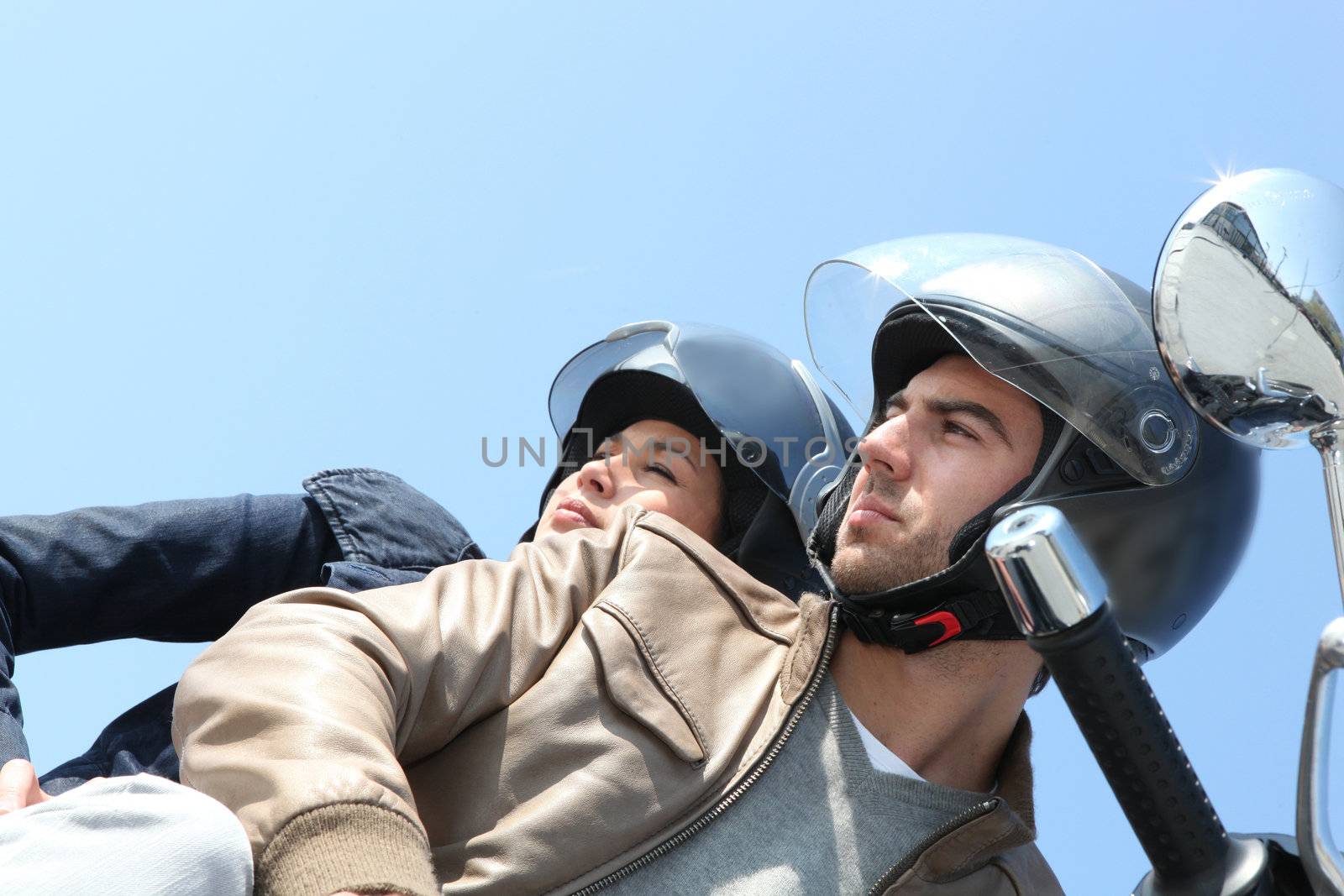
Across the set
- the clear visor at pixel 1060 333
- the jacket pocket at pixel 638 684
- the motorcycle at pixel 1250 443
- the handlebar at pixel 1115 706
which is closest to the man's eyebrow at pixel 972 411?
the clear visor at pixel 1060 333

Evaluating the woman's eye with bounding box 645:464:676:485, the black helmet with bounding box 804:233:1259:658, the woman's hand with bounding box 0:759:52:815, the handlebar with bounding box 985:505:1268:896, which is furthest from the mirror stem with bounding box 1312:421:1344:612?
the woman's eye with bounding box 645:464:676:485

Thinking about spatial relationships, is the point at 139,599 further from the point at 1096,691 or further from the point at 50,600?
the point at 1096,691

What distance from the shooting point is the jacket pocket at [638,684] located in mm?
1798

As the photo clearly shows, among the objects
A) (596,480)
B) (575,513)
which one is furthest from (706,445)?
(575,513)

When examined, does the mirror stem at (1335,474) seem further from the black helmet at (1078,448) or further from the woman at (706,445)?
the woman at (706,445)

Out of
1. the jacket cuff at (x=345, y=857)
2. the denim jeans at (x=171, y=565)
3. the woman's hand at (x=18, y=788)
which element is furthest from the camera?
the denim jeans at (x=171, y=565)

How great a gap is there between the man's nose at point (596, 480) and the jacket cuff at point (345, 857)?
5.61 ft

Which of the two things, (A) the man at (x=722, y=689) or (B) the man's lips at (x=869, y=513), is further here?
(B) the man's lips at (x=869, y=513)

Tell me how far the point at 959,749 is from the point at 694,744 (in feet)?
1.83

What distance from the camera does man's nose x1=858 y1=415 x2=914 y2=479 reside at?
2129 mm

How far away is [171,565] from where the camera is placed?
269cm

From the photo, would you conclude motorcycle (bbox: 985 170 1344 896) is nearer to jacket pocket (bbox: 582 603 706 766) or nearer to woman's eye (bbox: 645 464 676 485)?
jacket pocket (bbox: 582 603 706 766)

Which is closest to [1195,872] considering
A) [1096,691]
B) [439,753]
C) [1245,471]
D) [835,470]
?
[1096,691]

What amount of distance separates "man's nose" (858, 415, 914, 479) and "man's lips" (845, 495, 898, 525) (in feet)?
0.17
